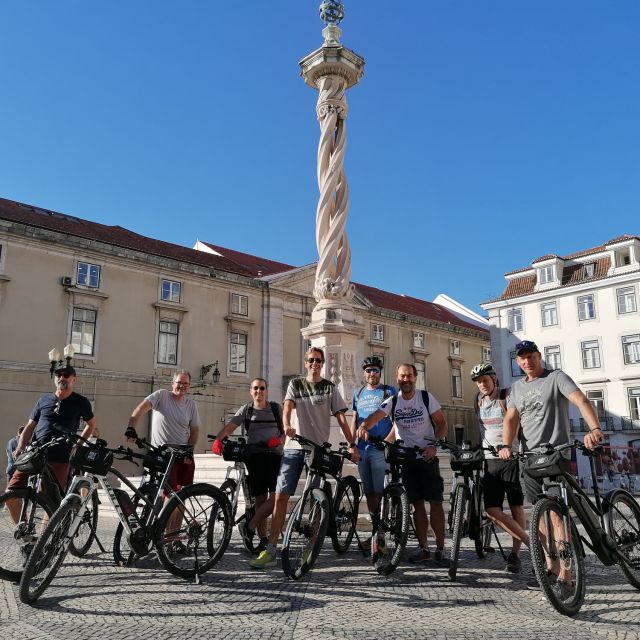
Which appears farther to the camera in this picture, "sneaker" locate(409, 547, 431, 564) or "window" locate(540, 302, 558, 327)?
"window" locate(540, 302, 558, 327)

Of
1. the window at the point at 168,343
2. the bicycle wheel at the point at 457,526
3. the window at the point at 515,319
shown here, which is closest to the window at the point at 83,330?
the window at the point at 168,343

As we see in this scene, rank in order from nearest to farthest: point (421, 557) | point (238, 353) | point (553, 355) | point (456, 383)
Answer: point (421, 557) → point (238, 353) → point (553, 355) → point (456, 383)

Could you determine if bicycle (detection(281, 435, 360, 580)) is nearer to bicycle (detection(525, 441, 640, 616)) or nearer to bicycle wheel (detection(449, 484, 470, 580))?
bicycle wheel (detection(449, 484, 470, 580))

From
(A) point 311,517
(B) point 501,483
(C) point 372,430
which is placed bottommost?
(A) point 311,517

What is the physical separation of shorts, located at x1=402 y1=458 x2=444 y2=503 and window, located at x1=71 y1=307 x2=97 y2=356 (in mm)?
21860

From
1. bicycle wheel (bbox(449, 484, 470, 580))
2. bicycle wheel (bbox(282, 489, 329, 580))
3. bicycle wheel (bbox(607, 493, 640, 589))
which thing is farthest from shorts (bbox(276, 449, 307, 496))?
bicycle wheel (bbox(607, 493, 640, 589))

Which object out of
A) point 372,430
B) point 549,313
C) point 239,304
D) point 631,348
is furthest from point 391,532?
point 549,313

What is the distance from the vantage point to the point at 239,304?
3058 centimetres

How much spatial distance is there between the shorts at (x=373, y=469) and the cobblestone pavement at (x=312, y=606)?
0.76 meters

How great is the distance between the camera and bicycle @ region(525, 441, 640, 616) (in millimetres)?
4016

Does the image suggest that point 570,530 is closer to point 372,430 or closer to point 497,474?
point 497,474

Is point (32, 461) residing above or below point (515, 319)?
below

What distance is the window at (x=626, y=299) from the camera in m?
32.1

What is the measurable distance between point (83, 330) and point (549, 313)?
2622 centimetres
